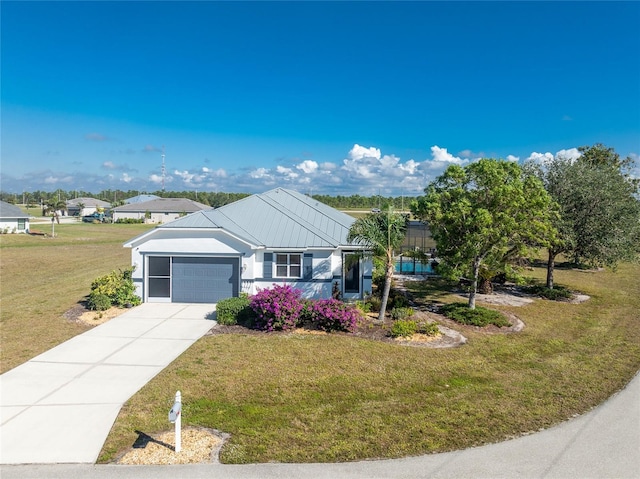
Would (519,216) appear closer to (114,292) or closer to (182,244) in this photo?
(182,244)

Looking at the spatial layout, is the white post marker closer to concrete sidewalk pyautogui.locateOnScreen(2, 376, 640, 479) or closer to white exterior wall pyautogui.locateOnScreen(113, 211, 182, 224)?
concrete sidewalk pyautogui.locateOnScreen(2, 376, 640, 479)

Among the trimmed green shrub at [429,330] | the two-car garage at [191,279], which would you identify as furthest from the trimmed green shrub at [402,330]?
the two-car garage at [191,279]

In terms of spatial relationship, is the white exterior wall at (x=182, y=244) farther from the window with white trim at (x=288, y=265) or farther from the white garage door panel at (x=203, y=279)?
the window with white trim at (x=288, y=265)

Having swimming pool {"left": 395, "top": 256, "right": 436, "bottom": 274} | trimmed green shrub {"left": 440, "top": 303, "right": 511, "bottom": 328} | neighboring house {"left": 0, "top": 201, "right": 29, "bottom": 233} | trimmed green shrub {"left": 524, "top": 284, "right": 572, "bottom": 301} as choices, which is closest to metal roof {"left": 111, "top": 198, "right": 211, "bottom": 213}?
neighboring house {"left": 0, "top": 201, "right": 29, "bottom": 233}

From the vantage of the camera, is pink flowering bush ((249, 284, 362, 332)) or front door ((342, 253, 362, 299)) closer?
pink flowering bush ((249, 284, 362, 332))

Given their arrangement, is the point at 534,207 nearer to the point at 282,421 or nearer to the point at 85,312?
the point at 282,421
